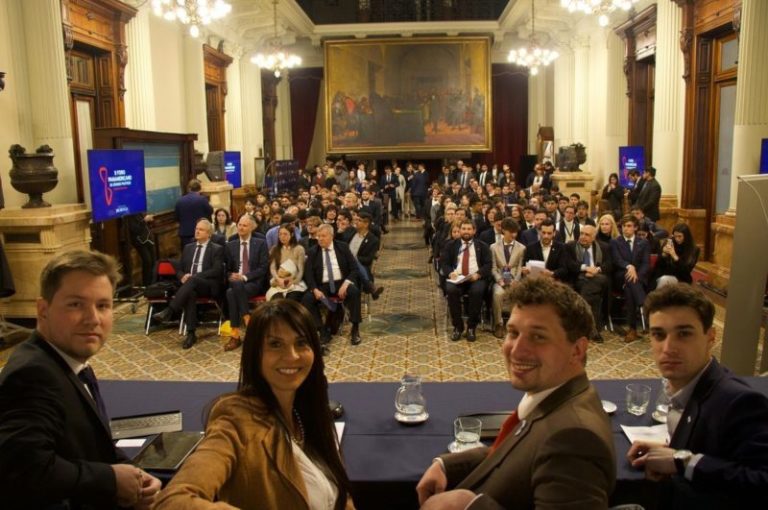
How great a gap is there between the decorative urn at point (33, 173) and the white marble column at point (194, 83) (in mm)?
5742

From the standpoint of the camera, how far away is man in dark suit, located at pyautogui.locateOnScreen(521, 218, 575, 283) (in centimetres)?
720

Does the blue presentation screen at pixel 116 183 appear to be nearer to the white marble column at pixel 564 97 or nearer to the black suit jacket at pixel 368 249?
the black suit jacket at pixel 368 249

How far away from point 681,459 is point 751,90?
7224mm

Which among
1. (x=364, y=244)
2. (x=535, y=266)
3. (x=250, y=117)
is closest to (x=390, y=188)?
(x=250, y=117)

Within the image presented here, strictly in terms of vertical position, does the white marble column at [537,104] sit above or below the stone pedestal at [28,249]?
above

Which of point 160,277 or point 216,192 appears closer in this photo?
point 160,277

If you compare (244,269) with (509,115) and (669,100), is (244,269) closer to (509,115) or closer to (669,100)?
(669,100)

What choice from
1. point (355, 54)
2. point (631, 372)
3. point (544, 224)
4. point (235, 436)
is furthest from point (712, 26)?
point (355, 54)

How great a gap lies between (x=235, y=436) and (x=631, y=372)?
16.2 ft

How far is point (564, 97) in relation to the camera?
1864cm

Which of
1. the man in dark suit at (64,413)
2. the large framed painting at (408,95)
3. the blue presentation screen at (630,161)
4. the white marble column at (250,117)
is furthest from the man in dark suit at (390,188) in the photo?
the man in dark suit at (64,413)

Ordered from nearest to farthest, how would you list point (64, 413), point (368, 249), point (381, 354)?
1. point (64, 413)
2. point (381, 354)
3. point (368, 249)

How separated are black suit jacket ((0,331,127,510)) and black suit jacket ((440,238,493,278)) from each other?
5499 mm

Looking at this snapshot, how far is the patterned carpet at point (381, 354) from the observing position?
6090 mm
